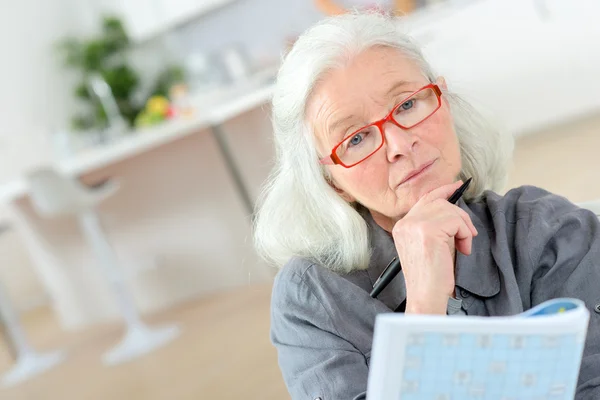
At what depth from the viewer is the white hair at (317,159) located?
108cm

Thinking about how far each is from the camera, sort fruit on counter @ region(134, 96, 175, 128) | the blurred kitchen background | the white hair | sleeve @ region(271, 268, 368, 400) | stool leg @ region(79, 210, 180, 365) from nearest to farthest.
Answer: sleeve @ region(271, 268, 368, 400)
the white hair
the blurred kitchen background
stool leg @ region(79, 210, 180, 365)
fruit on counter @ region(134, 96, 175, 128)

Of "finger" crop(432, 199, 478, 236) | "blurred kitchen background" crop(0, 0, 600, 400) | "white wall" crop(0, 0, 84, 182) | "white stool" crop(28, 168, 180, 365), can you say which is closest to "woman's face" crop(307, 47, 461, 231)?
"finger" crop(432, 199, 478, 236)

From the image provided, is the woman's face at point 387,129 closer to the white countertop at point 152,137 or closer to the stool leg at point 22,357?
the white countertop at point 152,137

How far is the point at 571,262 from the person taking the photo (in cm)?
96

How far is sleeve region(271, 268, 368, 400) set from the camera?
0.97 meters

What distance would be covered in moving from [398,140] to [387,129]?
21 mm

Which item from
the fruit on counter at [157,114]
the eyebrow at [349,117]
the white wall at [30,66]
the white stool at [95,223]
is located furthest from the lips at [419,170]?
the white wall at [30,66]

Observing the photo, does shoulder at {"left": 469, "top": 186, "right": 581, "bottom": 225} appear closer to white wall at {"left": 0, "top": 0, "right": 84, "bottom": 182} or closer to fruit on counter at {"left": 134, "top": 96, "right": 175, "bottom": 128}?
fruit on counter at {"left": 134, "top": 96, "right": 175, "bottom": 128}

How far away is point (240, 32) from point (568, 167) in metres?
2.79

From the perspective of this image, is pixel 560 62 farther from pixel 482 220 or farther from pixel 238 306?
pixel 482 220

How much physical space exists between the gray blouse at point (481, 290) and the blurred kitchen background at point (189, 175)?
6.49ft

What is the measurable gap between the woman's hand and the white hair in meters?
0.21

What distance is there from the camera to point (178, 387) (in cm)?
309

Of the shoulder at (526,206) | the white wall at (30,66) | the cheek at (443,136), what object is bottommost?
the shoulder at (526,206)
